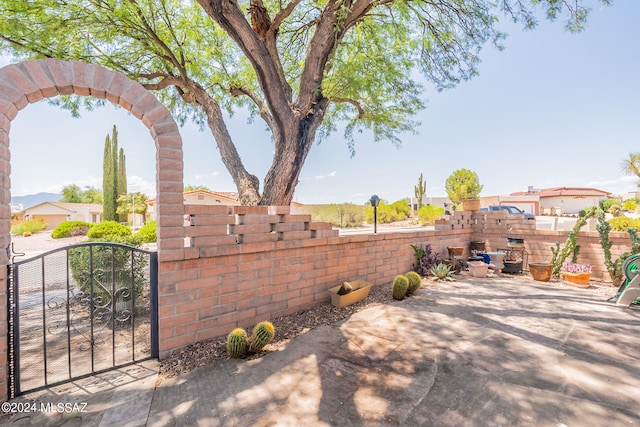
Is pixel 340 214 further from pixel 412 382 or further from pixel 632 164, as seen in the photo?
pixel 632 164

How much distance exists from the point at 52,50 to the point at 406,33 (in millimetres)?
6287

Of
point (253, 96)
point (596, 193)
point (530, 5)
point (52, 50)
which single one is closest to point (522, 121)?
point (530, 5)

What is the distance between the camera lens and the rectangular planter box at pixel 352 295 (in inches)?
156

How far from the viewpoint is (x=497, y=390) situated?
2037mm

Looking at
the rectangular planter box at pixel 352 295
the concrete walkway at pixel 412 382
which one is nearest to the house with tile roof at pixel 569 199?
the rectangular planter box at pixel 352 295

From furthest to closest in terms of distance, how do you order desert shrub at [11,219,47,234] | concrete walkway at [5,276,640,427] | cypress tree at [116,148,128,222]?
cypress tree at [116,148,128,222] < desert shrub at [11,219,47,234] < concrete walkway at [5,276,640,427]

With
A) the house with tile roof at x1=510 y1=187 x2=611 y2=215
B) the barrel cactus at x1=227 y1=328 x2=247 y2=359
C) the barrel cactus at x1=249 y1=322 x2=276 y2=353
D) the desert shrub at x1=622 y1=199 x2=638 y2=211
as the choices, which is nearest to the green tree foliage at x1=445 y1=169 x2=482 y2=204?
the house with tile roof at x1=510 y1=187 x2=611 y2=215

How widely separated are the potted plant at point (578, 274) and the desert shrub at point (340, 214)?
15.6 m

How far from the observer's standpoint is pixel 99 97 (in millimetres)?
2527

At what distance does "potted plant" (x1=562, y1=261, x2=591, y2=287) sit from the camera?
211 inches

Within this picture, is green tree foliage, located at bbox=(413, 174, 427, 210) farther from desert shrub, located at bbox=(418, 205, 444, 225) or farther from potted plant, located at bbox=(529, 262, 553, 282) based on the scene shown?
potted plant, located at bbox=(529, 262, 553, 282)

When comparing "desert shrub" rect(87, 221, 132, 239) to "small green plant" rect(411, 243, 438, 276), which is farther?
"small green plant" rect(411, 243, 438, 276)

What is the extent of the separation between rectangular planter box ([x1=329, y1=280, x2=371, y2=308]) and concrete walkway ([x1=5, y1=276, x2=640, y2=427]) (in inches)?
22.1

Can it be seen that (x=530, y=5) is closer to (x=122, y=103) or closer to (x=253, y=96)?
(x=253, y=96)
